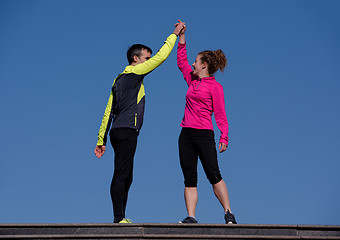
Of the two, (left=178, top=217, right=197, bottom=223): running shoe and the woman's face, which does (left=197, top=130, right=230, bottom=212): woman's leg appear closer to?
(left=178, top=217, right=197, bottom=223): running shoe

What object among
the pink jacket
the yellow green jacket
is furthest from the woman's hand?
the pink jacket

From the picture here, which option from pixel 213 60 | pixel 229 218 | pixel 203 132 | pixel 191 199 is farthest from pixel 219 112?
pixel 229 218

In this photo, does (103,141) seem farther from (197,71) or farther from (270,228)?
(270,228)

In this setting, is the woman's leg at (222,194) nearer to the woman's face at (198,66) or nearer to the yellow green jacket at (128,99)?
the yellow green jacket at (128,99)

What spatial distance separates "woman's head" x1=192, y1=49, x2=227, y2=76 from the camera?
7.07 m

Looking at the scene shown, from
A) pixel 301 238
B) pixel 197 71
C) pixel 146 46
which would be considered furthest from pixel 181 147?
pixel 301 238

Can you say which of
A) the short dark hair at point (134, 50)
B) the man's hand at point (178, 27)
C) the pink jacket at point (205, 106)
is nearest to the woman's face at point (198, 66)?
the pink jacket at point (205, 106)

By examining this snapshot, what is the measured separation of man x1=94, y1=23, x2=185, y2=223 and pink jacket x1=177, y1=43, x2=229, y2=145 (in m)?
0.64

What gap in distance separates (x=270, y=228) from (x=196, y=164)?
1568 millimetres

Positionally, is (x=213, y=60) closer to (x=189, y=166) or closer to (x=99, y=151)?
(x=189, y=166)

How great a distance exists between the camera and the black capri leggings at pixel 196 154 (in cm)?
656

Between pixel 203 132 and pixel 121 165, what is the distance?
4.10 feet

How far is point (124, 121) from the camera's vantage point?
6449 mm

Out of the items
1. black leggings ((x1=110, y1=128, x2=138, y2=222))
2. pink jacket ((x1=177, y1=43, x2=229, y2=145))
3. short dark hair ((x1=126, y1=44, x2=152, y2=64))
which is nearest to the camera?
black leggings ((x1=110, y1=128, x2=138, y2=222))
